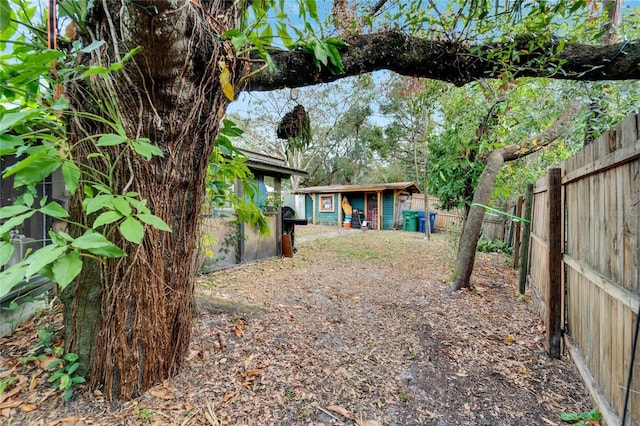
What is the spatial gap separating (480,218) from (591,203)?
7.66 ft

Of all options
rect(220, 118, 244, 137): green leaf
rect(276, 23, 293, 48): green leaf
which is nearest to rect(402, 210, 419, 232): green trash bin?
rect(220, 118, 244, 137): green leaf

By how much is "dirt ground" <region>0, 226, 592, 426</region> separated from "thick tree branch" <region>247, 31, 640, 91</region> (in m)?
2.10

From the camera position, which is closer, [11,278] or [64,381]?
[11,278]

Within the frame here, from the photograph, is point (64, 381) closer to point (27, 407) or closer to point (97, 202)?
point (27, 407)

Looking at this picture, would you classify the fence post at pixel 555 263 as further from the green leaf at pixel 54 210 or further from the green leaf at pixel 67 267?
the green leaf at pixel 54 210

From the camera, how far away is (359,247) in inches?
328

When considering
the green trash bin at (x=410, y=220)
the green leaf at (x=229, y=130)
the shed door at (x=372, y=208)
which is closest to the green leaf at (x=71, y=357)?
the green leaf at (x=229, y=130)

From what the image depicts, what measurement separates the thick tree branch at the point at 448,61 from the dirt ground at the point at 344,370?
2.10 m

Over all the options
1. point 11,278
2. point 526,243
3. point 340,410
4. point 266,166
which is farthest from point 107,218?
point 266,166

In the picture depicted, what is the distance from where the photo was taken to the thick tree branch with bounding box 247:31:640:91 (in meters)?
2.15

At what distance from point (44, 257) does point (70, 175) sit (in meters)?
0.36

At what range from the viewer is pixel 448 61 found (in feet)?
7.77

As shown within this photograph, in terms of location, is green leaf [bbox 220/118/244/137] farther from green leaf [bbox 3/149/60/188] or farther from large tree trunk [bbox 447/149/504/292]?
large tree trunk [bbox 447/149/504/292]

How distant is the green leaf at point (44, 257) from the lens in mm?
852
